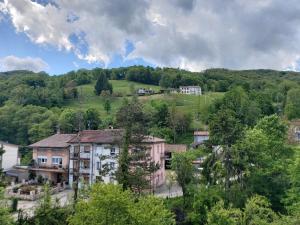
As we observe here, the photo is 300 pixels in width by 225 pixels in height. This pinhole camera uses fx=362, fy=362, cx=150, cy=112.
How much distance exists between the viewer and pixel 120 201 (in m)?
20.8

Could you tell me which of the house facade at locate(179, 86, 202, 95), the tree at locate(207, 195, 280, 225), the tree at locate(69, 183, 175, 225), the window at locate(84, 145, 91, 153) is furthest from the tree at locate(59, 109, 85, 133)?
the tree at locate(69, 183, 175, 225)

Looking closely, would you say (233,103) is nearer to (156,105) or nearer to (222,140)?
(156,105)

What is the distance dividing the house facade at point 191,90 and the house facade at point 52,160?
267ft

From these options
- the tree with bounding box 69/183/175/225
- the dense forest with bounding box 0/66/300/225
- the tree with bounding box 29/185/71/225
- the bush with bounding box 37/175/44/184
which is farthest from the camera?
the bush with bounding box 37/175/44/184

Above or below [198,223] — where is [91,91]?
above

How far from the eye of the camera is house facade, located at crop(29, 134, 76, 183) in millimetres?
59188

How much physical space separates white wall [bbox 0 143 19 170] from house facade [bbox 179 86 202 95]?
81.8 m

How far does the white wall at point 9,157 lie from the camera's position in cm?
6178

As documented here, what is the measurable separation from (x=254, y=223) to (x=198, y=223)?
11.3 metres

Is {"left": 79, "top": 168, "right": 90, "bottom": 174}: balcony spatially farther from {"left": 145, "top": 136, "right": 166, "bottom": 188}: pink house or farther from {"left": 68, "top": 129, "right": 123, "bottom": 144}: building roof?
{"left": 145, "top": 136, "right": 166, "bottom": 188}: pink house

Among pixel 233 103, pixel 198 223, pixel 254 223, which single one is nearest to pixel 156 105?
pixel 233 103

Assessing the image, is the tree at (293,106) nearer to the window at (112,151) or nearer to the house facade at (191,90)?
the house facade at (191,90)

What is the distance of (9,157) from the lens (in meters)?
63.0

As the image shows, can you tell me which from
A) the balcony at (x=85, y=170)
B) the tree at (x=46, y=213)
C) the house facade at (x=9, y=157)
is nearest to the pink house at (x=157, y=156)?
the balcony at (x=85, y=170)
